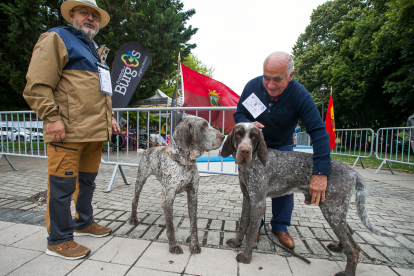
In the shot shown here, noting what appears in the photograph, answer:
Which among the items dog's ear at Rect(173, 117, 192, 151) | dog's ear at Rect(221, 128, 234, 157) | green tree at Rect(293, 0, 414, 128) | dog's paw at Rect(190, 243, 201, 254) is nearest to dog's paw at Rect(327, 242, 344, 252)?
dog's paw at Rect(190, 243, 201, 254)

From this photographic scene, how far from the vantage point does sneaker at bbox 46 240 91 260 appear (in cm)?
211

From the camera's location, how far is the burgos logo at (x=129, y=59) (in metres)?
7.65

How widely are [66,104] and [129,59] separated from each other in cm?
618

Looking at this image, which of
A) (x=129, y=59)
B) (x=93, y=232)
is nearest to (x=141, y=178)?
(x=93, y=232)

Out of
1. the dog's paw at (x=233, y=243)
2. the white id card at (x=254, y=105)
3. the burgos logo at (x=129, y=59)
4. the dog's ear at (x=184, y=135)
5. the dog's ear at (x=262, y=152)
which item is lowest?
the dog's paw at (x=233, y=243)

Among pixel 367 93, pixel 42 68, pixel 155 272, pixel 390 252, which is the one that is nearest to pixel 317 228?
pixel 390 252

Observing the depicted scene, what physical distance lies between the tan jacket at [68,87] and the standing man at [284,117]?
64.6 inches

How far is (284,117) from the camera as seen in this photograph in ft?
7.82

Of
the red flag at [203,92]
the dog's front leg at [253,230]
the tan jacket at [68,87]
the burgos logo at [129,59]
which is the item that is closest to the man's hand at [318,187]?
the dog's front leg at [253,230]

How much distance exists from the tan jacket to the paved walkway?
1195 millimetres

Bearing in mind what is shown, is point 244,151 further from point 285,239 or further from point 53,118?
point 53,118

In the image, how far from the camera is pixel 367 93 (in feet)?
63.7

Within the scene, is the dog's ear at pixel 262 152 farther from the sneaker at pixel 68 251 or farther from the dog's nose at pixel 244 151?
the sneaker at pixel 68 251

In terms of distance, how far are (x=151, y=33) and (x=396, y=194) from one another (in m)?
13.7
